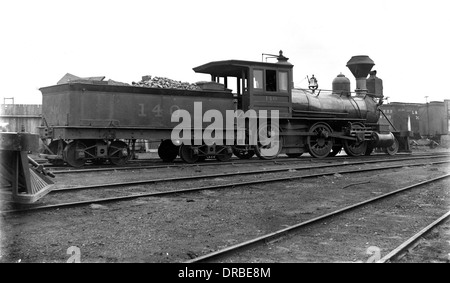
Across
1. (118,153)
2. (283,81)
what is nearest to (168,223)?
(118,153)

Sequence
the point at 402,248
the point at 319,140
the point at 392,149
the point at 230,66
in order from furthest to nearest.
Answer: the point at 392,149 → the point at 319,140 → the point at 230,66 → the point at 402,248

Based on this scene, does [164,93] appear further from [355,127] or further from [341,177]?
[355,127]

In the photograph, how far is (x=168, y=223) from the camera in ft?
16.5

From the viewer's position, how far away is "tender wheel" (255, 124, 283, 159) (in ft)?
43.4

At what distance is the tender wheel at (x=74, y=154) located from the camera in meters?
10.2

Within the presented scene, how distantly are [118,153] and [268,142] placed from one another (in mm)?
4928

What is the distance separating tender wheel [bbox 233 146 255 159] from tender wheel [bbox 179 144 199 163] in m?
1.46

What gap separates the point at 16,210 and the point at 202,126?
23.8ft

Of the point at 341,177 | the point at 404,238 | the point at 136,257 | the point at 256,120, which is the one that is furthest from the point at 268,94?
the point at 136,257

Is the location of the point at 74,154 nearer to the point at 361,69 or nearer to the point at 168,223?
the point at 168,223

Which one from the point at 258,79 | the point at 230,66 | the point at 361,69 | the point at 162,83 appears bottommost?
the point at 162,83

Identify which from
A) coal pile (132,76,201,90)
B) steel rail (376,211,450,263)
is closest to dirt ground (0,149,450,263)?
steel rail (376,211,450,263)

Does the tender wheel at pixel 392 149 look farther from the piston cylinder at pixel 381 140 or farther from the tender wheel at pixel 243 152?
the tender wheel at pixel 243 152

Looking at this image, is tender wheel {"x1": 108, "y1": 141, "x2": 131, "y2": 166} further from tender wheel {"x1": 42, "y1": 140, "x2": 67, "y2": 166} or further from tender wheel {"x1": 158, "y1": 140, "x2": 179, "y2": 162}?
tender wheel {"x1": 158, "y1": 140, "x2": 179, "y2": 162}
